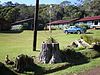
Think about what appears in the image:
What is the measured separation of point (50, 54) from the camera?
15367mm

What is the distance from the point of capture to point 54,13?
94688 millimetres

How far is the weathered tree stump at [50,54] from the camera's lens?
15.2 m

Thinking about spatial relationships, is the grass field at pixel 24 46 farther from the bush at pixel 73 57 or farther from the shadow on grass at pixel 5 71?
the shadow on grass at pixel 5 71

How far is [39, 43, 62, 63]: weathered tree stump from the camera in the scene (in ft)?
49.8

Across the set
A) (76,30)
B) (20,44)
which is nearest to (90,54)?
(20,44)

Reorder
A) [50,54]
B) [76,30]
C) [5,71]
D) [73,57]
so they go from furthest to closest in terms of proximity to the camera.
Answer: [76,30] < [73,57] < [50,54] < [5,71]

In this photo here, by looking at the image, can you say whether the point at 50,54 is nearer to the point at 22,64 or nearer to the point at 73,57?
the point at 73,57

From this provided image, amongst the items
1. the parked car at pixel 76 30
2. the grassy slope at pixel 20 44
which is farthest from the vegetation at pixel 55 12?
the grassy slope at pixel 20 44

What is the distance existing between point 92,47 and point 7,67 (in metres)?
8.21

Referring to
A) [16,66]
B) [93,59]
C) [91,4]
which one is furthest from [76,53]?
[91,4]

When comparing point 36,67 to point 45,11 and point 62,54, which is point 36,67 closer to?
point 62,54

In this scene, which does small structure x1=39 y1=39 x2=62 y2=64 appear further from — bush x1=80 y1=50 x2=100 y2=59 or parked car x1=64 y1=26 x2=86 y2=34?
parked car x1=64 y1=26 x2=86 y2=34

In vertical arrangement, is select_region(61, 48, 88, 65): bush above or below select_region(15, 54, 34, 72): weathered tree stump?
below

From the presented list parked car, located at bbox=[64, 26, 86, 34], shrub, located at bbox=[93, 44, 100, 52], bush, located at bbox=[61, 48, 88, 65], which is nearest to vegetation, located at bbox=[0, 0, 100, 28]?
parked car, located at bbox=[64, 26, 86, 34]
